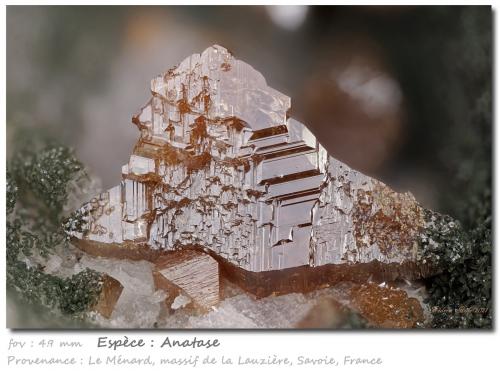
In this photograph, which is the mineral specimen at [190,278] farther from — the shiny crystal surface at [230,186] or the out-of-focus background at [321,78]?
the out-of-focus background at [321,78]

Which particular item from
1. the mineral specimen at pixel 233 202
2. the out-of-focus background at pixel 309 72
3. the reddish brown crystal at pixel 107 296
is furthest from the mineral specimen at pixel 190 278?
the out-of-focus background at pixel 309 72

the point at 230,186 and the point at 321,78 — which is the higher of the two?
the point at 321,78

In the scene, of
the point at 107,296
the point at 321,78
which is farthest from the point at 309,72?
the point at 107,296

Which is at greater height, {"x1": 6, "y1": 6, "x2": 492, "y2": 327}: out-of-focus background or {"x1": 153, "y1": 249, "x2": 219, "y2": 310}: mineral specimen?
{"x1": 6, "y1": 6, "x2": 492, "y2": 327}: out-of-focus background

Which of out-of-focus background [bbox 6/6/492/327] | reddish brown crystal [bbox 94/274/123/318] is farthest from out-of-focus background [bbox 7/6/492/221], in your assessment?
reddish brown crystal [bbox 94/274/123/318]

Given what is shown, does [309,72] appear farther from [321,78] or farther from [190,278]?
[190,278]

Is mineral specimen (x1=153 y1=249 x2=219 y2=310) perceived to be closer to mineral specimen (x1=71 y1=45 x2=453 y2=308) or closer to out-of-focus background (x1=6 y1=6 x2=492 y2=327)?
mineral specimen (x1=71 y1=45 x2=453 y2=308)

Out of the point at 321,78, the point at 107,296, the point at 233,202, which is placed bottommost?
the point at 107,296
